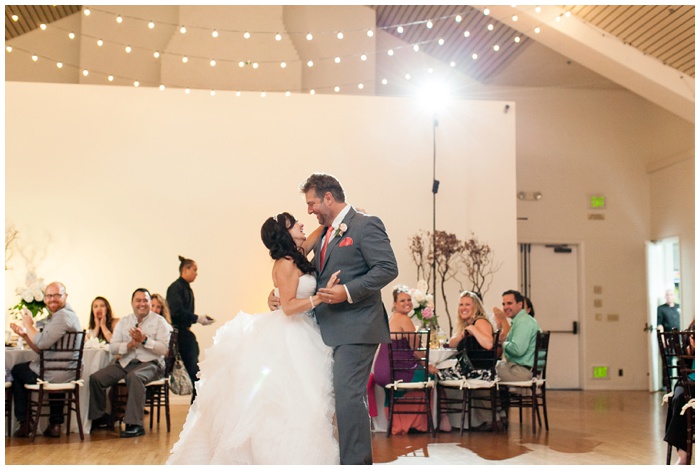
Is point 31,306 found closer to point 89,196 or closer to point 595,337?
point 89,196

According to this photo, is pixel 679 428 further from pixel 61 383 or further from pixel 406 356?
pixel 61 383

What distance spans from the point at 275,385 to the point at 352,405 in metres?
0.43

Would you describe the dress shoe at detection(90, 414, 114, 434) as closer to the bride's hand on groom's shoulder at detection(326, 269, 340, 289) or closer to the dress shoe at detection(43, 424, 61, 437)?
the dress shoe at detection(43, 424, 61, 437)

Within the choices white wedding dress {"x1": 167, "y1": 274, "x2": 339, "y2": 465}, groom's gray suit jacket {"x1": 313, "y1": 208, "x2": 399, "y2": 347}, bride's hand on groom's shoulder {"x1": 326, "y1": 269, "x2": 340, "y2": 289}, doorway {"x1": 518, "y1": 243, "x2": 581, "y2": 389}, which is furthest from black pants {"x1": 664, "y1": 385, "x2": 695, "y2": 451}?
doorway {"x1": 518, "y1": 243, "x2": 581, "y2": 389}

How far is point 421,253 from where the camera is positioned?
10.4 meters

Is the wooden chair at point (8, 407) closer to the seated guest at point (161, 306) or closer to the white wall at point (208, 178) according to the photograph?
the seated guest at point (161, 306)

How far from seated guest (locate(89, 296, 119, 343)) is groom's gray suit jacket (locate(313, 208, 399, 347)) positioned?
4.50 metres

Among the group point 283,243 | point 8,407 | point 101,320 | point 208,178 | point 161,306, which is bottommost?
point 8,407

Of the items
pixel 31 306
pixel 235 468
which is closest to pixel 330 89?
pixel 31 306

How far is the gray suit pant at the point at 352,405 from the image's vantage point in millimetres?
4180

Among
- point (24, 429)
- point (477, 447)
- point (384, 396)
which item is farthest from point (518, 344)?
point (24, 429)

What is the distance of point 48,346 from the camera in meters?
6.95

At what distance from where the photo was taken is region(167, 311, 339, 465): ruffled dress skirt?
4293mm

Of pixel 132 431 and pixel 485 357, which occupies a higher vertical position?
pixel 485 357
